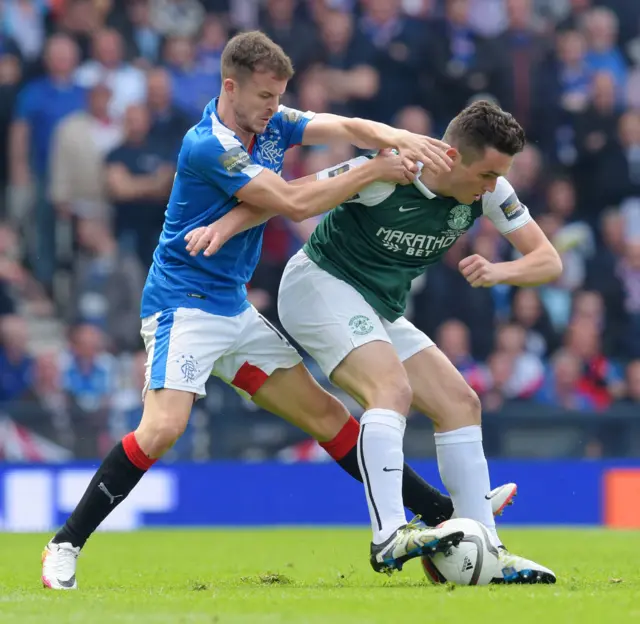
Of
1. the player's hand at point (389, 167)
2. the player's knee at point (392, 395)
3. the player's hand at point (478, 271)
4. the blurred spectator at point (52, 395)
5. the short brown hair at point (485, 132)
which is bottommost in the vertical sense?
the blurred spectator at point (52, 395)

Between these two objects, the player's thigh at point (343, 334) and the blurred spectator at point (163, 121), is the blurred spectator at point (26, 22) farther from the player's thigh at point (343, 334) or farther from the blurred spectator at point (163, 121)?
the player's thigh at point (343, 334)

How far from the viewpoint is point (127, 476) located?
6113 millimetres

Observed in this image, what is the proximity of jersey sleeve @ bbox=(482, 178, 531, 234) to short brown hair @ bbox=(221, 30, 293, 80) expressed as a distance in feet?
3.70

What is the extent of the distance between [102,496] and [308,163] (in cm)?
715

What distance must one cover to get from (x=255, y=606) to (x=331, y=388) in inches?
256

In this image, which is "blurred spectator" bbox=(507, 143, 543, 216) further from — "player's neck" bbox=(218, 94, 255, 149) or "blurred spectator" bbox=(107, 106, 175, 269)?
"player's neck" bbox=(218, 94, 255, 149)

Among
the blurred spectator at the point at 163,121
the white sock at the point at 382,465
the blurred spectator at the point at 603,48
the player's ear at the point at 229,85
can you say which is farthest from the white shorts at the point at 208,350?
the blurred spectator at the point at 603,48

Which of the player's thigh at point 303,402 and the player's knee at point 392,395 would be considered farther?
the player's thigh at point 303,402

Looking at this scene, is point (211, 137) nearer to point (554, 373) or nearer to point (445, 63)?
point (554, 373)

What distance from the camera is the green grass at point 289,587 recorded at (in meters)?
4.79

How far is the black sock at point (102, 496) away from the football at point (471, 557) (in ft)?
4.69

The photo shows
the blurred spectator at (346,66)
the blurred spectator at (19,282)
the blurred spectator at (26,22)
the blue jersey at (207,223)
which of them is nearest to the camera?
the blue jersey at (207,223)

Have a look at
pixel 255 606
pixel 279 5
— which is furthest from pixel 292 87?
pixel 255 606

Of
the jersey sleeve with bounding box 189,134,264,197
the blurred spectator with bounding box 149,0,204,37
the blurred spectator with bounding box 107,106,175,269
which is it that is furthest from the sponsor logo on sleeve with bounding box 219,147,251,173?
the blurred spectator with bounding box 149,0,204,37
